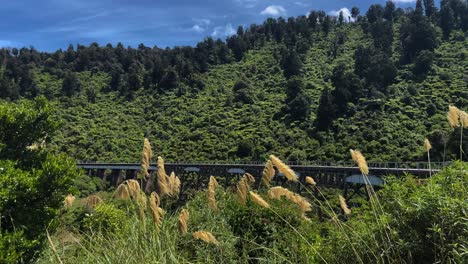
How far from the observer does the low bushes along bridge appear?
Result: 3366 cm

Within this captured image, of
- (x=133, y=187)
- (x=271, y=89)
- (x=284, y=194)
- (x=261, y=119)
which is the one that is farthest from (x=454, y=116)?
(x=271, y=89)

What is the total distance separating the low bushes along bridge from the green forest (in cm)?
182

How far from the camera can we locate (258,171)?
48.3m

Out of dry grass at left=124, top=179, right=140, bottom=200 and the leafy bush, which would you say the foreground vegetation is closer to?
the leafy bush

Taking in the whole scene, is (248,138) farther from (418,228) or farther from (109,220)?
(418,228)

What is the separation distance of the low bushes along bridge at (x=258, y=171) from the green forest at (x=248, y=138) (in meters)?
1.82

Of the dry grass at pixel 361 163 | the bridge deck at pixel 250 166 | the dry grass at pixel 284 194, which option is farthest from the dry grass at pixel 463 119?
the bridge deck at pixel 250 166

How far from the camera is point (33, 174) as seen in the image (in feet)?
25.6

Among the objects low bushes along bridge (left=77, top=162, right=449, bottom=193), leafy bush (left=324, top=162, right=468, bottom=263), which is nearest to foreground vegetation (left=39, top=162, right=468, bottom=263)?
leafy bush (left=324, top=162, right=468, bottom=263)

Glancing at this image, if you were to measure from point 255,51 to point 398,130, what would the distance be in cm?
7655

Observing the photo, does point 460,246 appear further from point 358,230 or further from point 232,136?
point 232,136

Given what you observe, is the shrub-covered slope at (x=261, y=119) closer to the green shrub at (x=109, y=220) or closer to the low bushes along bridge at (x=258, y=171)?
the low bushes along bridge at (x=258, y=171)

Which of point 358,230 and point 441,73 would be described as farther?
point 441,73

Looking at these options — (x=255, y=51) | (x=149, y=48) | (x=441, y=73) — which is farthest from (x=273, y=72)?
(x=149, y=48)
